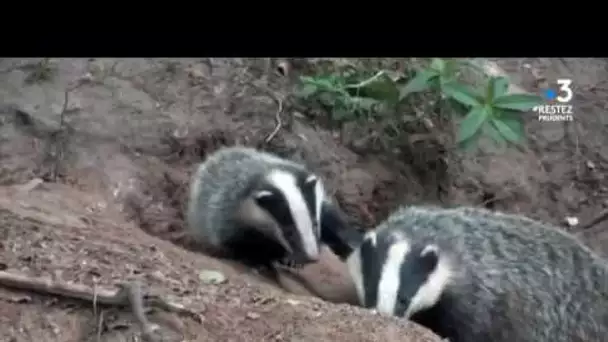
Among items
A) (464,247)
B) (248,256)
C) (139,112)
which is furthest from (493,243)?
(139,112)

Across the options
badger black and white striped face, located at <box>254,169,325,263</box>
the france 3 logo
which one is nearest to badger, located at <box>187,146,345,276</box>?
badger black and white striped face, located at <box>254,169,325,263</box>

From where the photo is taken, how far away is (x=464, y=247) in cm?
254

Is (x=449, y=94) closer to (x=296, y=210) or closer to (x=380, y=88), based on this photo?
(x=380, y=88)

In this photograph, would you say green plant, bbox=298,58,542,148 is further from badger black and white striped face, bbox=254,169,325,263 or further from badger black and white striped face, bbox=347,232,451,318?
badger black and white striped face, bbox=347,232,451,318

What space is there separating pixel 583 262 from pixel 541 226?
11 cm

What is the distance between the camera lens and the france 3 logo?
247cm

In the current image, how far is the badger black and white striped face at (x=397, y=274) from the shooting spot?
2.34 meters

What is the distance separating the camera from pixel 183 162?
274 cm

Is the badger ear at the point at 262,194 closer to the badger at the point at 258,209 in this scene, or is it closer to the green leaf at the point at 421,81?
the badger at the point at 258,209

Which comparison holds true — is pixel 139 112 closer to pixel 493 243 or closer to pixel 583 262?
pixel 493 243

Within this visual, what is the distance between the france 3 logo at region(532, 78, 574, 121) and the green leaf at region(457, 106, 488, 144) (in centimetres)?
13

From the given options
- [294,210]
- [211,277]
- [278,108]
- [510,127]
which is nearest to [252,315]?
→ [211,277]
